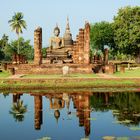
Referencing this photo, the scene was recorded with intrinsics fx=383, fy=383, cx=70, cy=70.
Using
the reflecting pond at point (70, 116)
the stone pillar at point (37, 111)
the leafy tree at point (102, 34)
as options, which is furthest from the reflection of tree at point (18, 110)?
the leafy tree at point (102, 34)

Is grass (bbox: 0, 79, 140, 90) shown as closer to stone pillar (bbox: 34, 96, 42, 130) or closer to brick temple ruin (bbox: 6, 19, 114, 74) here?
stone pillar (bbox: 34, 96, 42, 130)

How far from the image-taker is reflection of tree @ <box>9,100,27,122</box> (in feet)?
45.4

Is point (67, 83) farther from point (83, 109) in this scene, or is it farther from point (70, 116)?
point (70, 116)

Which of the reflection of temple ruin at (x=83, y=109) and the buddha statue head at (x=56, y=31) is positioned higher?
the buddha statue head at (x=56, y=31)

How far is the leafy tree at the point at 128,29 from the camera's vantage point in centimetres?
5594

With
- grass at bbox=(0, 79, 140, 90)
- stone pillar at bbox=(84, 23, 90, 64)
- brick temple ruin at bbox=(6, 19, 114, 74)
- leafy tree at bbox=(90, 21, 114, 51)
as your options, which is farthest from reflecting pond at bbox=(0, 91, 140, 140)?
leafy tree at bbox=(90, 21, 114, 51)

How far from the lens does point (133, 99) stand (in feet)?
60.1

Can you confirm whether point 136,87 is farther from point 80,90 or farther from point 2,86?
point 2,86

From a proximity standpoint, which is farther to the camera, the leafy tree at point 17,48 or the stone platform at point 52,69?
the leafy tree at point 17,48

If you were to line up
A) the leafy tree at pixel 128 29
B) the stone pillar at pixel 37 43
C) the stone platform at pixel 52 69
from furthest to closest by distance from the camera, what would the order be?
the leafy tree at pixel 128 29 → the stone pillar at pixel 37 43 → the stone platform at pixel 52 69

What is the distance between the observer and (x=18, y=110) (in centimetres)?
1548

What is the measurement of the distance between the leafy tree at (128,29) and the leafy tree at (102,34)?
5958mm

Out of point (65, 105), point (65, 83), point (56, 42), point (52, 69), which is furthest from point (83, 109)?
point (56, 42)

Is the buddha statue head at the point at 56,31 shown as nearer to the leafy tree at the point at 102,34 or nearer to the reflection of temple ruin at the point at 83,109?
the reflection of temple ruin at the point at 83,109
